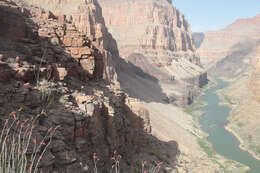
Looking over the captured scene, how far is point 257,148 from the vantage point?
42.6m

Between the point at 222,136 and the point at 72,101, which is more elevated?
the point at 72,101

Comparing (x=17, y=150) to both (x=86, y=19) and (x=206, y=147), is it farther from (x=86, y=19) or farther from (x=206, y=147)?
(x=86, y=19)

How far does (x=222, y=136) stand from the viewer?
49781mm

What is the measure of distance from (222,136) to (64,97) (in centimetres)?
4489

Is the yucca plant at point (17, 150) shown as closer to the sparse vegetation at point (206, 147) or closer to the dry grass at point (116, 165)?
the dry grass at point (116, 165)

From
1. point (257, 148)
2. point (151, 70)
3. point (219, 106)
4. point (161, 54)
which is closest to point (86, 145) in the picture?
point (257, 148)

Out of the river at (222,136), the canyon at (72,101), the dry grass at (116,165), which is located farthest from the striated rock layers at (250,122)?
the dry grass at (116,165)

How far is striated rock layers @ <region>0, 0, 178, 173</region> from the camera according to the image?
1096 cm

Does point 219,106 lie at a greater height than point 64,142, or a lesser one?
lesser

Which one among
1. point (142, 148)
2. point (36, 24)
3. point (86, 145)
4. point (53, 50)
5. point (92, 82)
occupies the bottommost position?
point (142, 148)

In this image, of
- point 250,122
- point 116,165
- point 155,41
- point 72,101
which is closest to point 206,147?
point 250,122

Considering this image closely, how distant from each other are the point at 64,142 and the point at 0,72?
183 inches

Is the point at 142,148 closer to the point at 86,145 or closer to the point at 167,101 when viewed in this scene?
the point at 86,145

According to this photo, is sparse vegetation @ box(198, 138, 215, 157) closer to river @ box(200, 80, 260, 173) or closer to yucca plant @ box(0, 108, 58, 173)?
river @ box(200, 80, 260, 173)
